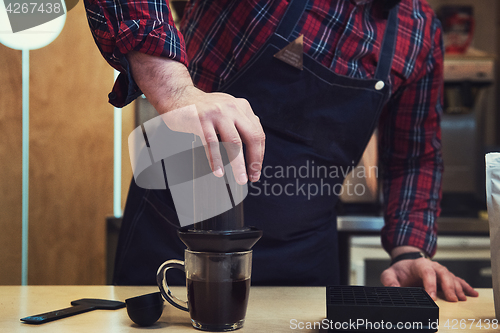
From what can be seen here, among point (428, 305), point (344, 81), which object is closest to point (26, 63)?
point (344, 81)

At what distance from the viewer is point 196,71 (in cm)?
84

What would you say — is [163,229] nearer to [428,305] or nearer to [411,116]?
[428,305]

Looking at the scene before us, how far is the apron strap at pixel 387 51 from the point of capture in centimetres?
87

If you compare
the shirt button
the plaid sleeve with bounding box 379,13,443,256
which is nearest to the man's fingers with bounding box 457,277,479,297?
the plaid sleeve with bounding box 379,13,443,256

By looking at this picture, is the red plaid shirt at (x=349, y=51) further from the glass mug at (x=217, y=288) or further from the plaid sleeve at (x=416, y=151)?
the glass mug at (x=217, y=288)

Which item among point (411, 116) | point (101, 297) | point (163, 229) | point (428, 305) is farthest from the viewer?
point (411, 116)

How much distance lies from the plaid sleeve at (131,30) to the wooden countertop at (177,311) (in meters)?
0.28

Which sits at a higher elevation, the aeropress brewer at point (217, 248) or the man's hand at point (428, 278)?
the aeropress brewer at point (217, 248)

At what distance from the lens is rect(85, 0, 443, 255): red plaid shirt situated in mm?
553

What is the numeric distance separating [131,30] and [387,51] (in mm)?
534

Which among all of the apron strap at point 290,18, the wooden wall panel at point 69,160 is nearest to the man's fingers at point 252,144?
the apron strap at point 290,18

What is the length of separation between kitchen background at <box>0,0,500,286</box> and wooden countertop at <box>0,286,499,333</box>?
1.20ft

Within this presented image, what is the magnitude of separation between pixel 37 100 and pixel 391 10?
0.89 m

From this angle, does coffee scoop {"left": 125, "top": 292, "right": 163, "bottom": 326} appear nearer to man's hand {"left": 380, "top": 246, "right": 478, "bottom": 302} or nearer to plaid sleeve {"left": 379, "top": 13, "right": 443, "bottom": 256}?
man's hand {"left": 380, "top": 246, "right": 478, "bottom": 302}
